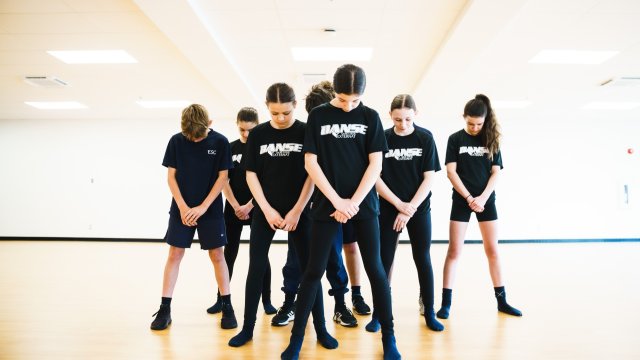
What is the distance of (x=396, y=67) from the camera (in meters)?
5.04

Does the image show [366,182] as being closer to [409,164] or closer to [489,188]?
[409,164]

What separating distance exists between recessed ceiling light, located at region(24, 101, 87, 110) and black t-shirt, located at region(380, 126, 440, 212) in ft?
22.0

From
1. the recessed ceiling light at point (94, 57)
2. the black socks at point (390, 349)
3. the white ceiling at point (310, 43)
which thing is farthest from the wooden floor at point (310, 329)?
the recessed ceiling light at point (94, 57)

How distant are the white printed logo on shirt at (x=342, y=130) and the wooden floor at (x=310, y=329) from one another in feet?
3.81

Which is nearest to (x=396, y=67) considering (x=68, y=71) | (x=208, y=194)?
(x=208, y=194)

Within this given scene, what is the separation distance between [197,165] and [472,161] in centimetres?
194

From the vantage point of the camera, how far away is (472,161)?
267cm

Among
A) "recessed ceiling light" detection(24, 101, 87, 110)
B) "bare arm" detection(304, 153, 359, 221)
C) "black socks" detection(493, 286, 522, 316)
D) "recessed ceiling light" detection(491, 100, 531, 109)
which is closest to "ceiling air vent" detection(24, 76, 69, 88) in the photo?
"recessed ceiling light" detection(24, 101, 87, 110)

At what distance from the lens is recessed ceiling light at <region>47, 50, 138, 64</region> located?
172 inches

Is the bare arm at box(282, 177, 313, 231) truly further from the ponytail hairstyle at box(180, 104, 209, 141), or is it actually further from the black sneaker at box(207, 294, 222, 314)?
the black sneaker at box(207, 294, 222, 314)

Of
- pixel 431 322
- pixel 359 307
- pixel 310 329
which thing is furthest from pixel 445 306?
pixel 310 329

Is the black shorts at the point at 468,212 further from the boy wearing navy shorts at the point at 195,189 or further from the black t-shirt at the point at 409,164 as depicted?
the boy wearing navy shorts at the point at 195,189

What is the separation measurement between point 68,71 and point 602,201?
10.2m

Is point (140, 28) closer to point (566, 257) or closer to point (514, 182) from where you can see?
point (566, 257)
